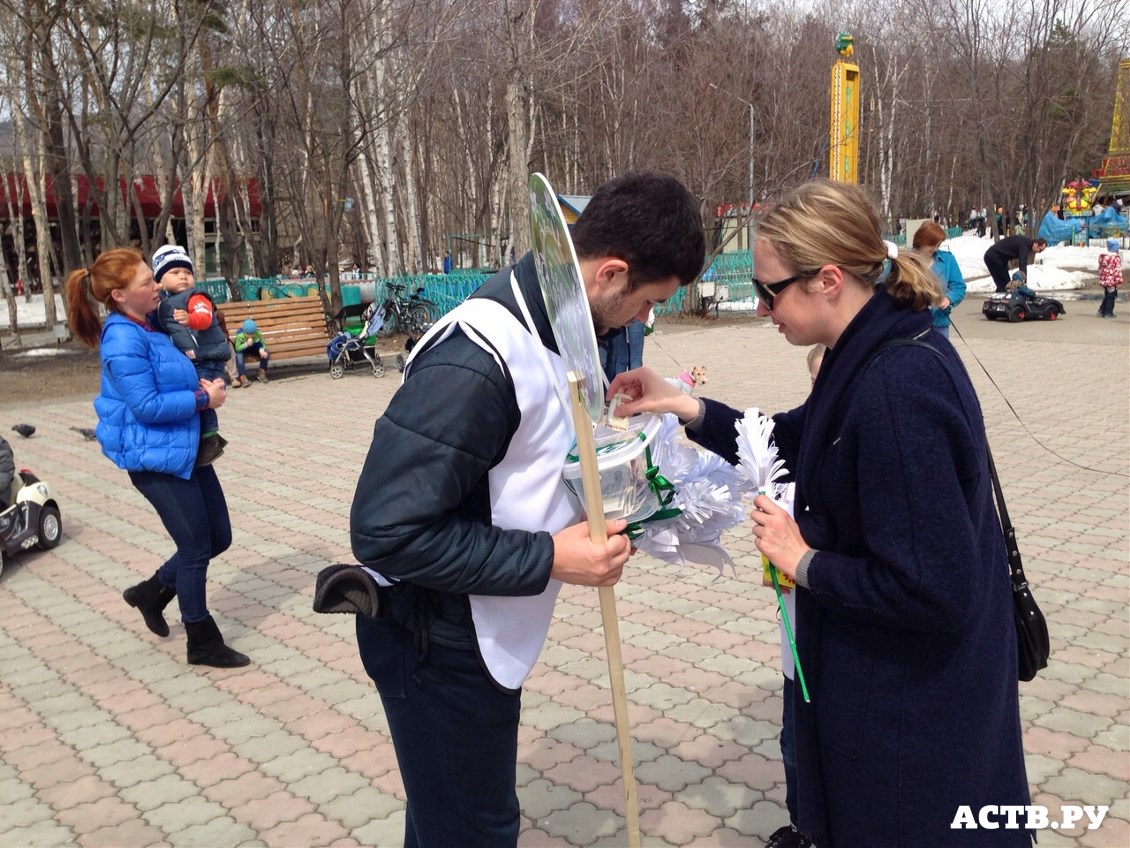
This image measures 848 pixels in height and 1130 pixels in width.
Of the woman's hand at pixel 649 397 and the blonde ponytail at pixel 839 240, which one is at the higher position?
the blonde ponytail at pixel 839 240

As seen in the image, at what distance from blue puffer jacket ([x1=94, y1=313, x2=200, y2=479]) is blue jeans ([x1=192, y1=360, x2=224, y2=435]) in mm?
165

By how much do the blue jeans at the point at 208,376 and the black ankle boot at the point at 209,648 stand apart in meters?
0.95

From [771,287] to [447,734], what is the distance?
1.14 m

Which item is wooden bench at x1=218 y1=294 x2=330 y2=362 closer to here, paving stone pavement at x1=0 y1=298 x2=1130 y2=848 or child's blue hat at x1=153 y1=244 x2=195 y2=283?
paving stone pavement at x1=0 y1=298 x2=1130 y2=848

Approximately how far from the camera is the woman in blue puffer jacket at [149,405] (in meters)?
4.31

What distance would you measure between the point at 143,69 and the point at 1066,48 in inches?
1177

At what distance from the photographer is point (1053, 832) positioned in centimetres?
321

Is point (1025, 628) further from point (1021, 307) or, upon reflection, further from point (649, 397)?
point (1021, 307)

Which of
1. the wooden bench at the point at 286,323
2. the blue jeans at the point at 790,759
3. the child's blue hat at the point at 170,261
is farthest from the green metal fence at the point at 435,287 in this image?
the blue jeans at the point at 790,759

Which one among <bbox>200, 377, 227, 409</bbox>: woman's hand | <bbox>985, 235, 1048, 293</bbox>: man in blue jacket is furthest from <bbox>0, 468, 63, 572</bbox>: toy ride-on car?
<bbox>985, 235, 1048, 293</bbox>: man in blue jacket

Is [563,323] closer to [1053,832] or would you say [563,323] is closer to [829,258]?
[829,258]

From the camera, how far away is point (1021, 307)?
19.5 metres

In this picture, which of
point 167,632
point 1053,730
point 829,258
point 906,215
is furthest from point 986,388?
point 906,215

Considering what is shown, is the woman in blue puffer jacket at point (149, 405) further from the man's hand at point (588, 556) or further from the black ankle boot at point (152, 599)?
the man's hand at point (588, 556)
